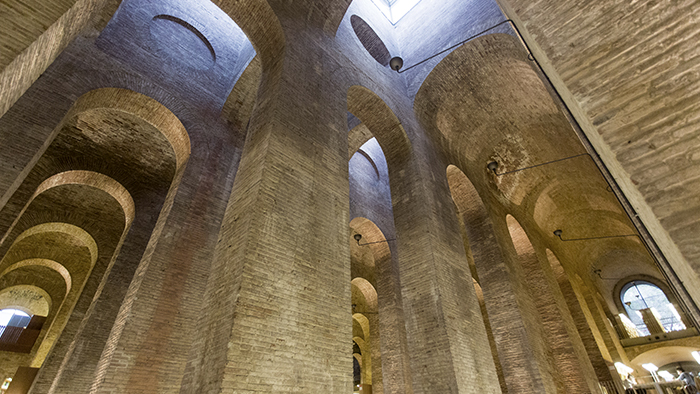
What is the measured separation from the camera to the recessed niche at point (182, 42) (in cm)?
812

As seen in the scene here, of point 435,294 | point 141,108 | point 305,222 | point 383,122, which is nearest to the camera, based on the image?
point 305,222

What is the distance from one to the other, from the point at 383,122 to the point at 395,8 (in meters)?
6.63

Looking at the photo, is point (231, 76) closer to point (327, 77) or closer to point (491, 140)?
point (327, 77)

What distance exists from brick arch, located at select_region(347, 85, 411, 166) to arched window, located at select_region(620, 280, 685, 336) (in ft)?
72.3

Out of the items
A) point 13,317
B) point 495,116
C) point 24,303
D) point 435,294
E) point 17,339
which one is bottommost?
point 435,294

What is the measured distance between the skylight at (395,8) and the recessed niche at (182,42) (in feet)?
20.7

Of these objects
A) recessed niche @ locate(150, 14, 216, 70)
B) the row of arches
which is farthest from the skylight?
recessed niche @ locate(150, 14, 216, 70)

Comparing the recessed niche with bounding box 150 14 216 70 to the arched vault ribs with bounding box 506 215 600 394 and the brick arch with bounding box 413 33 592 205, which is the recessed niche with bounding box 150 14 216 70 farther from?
the arched vault ribs with bounding box 506 215 600 394

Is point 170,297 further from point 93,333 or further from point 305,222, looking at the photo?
point 305,222

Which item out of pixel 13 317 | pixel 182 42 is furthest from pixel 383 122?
pixel 13 317

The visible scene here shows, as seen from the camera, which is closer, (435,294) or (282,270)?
(282,270)

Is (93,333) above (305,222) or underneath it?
underneath

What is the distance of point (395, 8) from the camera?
1309 cm

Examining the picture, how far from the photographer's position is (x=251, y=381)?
3.12 meters
